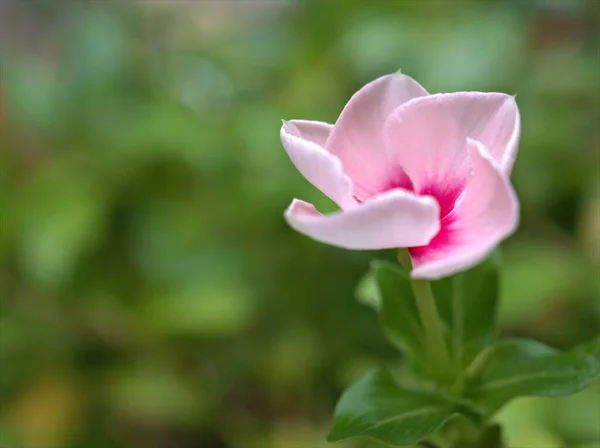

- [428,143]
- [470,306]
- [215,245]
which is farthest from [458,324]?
[215,245]

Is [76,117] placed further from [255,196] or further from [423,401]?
[423,401]

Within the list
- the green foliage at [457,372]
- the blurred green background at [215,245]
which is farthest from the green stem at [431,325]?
the blurred green background at [215,245]

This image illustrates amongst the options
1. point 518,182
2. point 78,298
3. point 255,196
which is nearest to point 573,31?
point 518,182

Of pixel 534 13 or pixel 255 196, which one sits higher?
pixel 534 13

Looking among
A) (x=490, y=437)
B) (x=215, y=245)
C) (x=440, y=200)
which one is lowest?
(x=215, y=245)

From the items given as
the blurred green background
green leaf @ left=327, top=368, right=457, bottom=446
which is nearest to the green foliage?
green leaf @ left=327, top=368, right=457, bottom=446

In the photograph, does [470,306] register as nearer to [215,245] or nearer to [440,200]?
[440,200]

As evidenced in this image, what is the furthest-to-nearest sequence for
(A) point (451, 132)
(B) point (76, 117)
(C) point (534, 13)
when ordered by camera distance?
(C) point (534, 13), (B) point (76, 117), (A) point (451, 132)
